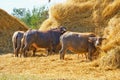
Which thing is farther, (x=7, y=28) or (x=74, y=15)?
(x=7, y=28)

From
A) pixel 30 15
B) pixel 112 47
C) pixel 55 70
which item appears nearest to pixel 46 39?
pixel 112 47

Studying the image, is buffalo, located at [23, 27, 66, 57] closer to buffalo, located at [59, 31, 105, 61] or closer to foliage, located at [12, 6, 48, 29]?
buffalo, located at [59, 31, 105, 61]

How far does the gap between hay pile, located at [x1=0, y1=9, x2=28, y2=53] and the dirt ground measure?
22.5ft

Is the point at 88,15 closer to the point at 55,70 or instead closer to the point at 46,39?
the point at 46,39

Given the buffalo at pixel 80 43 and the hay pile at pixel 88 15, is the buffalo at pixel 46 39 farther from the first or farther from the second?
the buffalo at pixel 80 43

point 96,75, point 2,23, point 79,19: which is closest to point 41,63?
point 96,75

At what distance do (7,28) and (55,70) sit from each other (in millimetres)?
12261

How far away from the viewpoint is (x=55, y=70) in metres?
16.1

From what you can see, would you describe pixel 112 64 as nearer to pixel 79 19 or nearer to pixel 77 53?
pixel 77 53

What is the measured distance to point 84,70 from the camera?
1572 centimetres

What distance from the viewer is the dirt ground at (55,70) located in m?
14.0

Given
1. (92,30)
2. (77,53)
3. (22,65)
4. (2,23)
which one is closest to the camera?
(22,65)

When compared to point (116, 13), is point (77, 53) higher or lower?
lower

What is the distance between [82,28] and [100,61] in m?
5.61
